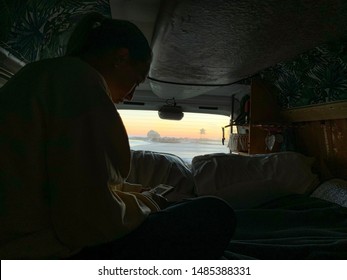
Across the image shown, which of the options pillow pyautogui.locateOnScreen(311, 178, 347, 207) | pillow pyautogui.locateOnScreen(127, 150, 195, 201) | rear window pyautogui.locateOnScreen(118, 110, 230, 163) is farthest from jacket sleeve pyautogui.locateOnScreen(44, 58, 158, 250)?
rear window pyautogui.locateOnScreen(118, 110, 230, 163)

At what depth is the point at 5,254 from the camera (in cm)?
51

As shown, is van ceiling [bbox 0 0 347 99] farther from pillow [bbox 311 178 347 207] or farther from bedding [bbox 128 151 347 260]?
pillow [bbox 311 178 347 207]

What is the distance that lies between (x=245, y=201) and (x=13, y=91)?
4.23 feet

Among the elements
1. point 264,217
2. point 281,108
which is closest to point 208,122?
point 281,108

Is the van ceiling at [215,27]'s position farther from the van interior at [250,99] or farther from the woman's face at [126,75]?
the woman's face at [126,75]

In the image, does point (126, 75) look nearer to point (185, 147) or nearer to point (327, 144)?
point (327, 144)

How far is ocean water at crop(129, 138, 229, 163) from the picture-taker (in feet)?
8.78

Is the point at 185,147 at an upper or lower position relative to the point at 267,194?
upper

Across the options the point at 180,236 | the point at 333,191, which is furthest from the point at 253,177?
the point at 180,236

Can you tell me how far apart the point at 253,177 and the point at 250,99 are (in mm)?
841

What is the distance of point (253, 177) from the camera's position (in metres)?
1.62

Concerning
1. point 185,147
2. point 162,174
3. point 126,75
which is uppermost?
point 126,75

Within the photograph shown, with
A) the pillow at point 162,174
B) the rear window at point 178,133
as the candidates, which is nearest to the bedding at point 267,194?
the pillow at point 162,174

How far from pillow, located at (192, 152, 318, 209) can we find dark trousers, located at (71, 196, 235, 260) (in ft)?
2.78
